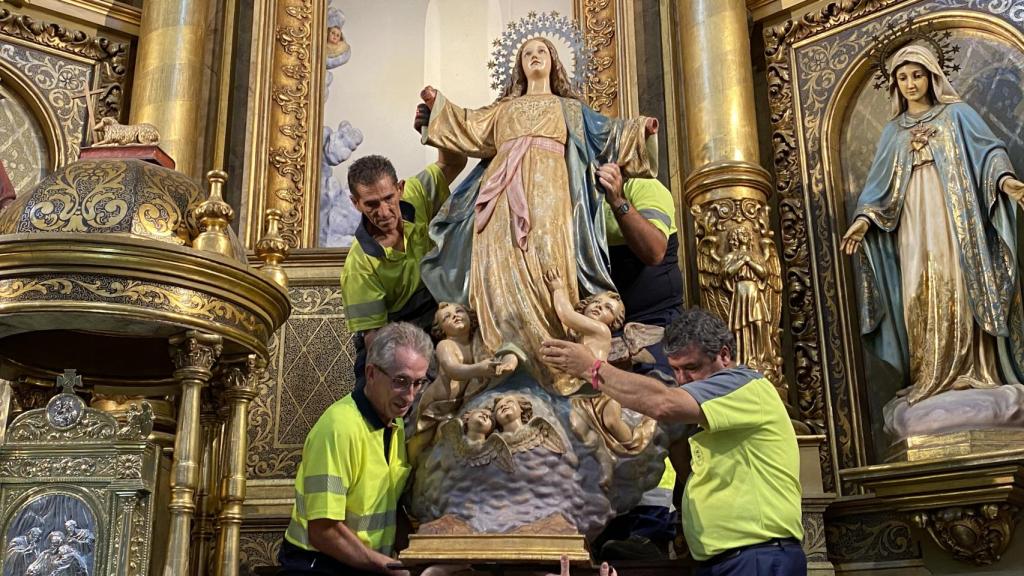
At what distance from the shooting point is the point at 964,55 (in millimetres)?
5426

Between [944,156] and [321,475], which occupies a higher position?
[944,156]

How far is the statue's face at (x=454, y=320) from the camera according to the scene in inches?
145

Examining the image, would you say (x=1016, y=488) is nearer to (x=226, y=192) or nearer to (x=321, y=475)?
(x=321, y=475)

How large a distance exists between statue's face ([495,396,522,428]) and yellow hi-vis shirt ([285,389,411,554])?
34 cm

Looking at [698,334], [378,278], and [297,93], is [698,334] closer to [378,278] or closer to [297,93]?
[378,278]

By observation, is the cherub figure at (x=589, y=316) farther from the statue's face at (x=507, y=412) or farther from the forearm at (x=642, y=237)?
the forearm at (x=642, y=237)

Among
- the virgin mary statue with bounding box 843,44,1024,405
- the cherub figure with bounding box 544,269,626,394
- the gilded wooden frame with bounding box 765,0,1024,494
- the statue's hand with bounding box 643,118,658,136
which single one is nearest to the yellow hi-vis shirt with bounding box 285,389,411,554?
the cherub figure with bounding box 544,269,626,394

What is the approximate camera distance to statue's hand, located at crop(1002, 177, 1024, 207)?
468cm

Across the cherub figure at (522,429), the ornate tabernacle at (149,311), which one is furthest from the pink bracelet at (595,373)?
the ornate tabernacle at (149,311)

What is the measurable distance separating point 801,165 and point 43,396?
3.58m

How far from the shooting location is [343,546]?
3.14 m

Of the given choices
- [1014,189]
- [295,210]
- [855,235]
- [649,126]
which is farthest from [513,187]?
[295,210]

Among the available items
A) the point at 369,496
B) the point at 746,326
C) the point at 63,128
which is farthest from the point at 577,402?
the point at 63,128

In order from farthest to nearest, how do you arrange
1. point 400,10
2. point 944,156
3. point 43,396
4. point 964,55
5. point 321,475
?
point 400,10
point 964,55
point 944,156
point 43,396
point 321,475
